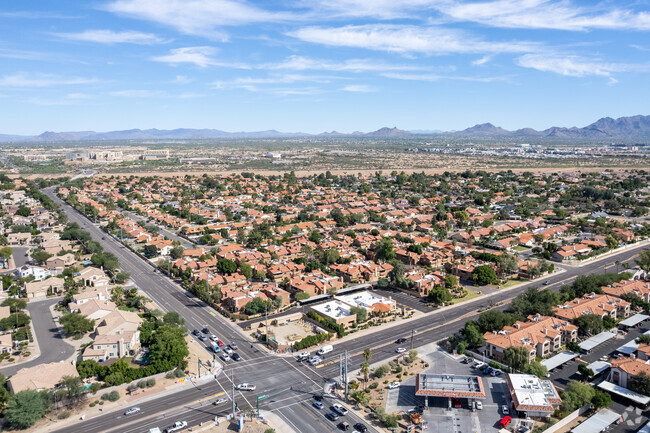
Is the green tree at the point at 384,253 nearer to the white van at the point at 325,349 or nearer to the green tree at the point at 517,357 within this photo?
the white van at the point at 325,349

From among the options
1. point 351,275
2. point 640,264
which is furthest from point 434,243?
point 640,264

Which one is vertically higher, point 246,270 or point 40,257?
point 40,257

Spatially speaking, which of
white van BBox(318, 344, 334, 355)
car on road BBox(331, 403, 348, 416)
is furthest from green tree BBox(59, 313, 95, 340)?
car on road BBox(331, 403, 348, 416)

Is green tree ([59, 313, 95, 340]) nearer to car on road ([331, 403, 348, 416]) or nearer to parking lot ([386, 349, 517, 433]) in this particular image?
car on road ([331, 403, 348, 416])

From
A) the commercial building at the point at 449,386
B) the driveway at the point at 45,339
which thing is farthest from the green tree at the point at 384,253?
the driveway at the point at 45,339

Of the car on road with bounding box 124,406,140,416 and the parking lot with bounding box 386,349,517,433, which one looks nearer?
the parking lot with bounding box 386,349,517,433

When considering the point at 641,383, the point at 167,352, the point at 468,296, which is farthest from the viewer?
the point at 468,296

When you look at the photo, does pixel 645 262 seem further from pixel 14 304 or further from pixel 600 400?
pixel 14 304

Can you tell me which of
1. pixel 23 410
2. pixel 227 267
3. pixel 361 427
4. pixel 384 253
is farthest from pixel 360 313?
pixel 23 410
